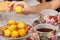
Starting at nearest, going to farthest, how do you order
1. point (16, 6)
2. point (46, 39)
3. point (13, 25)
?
point (46, 39) < point (13, 25) < point (16, 6)

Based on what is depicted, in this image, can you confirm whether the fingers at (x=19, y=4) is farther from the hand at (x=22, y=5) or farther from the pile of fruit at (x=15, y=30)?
the pile of fruit at (x=15, y=30)

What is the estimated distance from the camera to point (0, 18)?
1.03 metres

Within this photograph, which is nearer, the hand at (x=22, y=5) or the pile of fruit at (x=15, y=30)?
the pile of fruit at (x=15, y=30)

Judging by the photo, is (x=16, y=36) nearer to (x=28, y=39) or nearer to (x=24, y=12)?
(x=28, y=39)

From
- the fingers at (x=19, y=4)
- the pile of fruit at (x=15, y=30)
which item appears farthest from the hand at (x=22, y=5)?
the pile of fruit at (x=15, y=30)

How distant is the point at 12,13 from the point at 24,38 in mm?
475

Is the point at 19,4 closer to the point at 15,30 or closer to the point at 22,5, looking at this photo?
A: the point at 22,5

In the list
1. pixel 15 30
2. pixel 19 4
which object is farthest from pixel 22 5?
pixel 15 30

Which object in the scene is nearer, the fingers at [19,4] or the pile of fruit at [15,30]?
the pile of fruit at [15,30]

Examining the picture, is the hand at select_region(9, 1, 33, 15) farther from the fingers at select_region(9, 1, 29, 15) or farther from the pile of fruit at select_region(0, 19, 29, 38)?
the pile of fruit at select_region(0, 19, 29, 38)

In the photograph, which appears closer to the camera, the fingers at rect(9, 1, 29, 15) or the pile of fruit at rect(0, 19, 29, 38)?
the pile of fruit at rect(0, 19, 29, 38)

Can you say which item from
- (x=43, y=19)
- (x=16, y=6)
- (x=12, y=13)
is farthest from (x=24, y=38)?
(x=12, y=13)

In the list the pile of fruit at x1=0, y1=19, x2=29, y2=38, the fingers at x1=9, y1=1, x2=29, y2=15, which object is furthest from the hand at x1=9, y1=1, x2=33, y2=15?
the pile of fruit at x1=0, y1=19, x2=29, y2=38

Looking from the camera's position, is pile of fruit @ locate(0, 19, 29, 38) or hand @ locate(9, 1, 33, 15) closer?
pile of fruit @ locate(0, 19, 29, 38)
